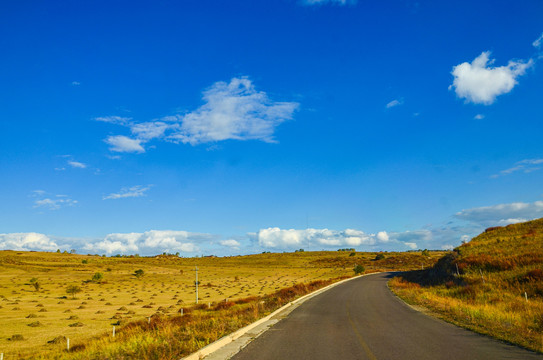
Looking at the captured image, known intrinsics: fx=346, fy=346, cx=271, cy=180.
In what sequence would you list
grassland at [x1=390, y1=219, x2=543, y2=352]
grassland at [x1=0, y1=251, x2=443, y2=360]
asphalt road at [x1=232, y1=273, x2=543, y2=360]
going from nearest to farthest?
asphalt road at [x1=232, y1=273, x2=543, y2=360] → grassland at [x1=0, y1=251, x2=443, y2=360] → grassland at [x1=390, y1=219, x2=543, y2=352]

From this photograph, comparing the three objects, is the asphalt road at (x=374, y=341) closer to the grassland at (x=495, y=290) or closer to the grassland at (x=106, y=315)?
the grassland at (x=495, y=290)

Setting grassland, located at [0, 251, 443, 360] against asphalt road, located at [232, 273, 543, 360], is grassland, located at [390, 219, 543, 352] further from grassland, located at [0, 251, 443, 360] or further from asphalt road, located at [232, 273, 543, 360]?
grassland, located at [0, 251, 443, 360]

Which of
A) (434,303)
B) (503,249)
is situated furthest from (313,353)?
(503,249)

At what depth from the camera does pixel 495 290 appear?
2483cm

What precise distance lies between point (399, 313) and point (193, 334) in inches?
468

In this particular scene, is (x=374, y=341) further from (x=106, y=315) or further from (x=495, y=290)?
(x=106, y=315)

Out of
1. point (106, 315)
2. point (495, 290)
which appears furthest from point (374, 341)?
point (106, 315)

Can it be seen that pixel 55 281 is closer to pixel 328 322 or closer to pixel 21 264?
pixel 21 264

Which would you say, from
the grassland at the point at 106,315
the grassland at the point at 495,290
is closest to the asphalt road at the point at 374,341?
the grassland at the point at 495,290

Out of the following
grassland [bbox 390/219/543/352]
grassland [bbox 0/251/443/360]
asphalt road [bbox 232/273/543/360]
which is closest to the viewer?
asphalt road [bbox 232/273/543/360]

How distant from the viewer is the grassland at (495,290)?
13.4 m

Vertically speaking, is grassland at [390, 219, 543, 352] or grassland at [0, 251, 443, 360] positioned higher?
grassland at [390, 219, 543, 352]

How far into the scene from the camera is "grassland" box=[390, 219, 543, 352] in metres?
13.4

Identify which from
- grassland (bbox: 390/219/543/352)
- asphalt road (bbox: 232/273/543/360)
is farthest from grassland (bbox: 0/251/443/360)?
grassland (bbox: 390/219/543/352)
